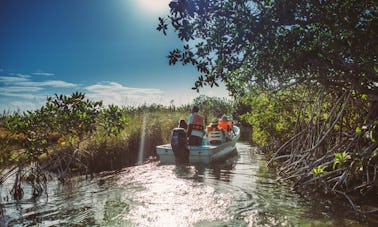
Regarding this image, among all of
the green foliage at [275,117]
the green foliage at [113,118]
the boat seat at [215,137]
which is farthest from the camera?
the boat seat at [215,137]

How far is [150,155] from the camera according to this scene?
15922 millimetres

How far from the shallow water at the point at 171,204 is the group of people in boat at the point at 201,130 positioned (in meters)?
2.36

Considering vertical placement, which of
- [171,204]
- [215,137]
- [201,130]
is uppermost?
[201,130]

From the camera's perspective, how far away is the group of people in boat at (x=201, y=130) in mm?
13070

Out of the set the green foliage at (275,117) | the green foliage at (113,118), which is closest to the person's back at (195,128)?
the green foliage at (275,117)

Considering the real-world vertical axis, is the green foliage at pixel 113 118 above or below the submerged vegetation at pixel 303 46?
below

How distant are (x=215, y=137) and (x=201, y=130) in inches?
59.4

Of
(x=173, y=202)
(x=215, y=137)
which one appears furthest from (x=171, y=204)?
(x=215, y=137)

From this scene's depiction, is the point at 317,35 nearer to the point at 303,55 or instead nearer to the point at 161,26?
the point at 303,55

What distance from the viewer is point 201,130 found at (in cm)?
1330

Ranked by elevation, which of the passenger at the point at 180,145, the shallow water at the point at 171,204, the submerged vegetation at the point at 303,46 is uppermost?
the submerged vegetation at the point at 303,46

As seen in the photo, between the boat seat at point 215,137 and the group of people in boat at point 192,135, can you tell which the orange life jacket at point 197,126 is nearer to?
the group of people in boat at point 192,135

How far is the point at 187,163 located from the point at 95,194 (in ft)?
15.8

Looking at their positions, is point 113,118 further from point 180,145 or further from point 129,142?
point 129,142
